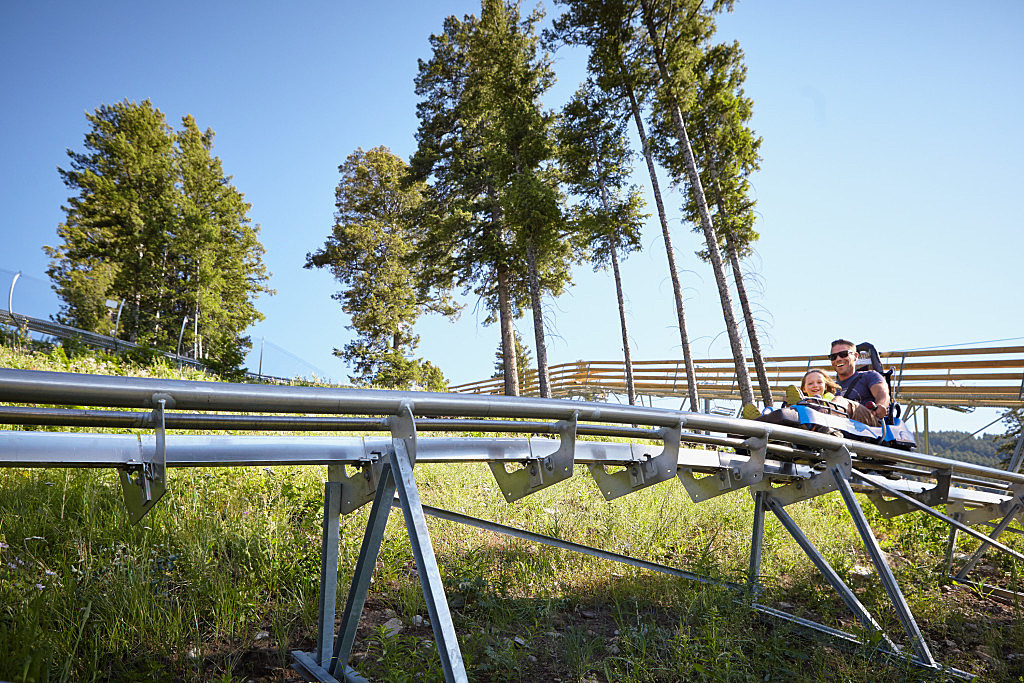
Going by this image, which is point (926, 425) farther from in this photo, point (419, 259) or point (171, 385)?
point (171, 385)

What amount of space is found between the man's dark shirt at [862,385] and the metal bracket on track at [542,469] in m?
3.99

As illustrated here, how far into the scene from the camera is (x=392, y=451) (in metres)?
2.26

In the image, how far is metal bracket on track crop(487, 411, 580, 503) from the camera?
292cm

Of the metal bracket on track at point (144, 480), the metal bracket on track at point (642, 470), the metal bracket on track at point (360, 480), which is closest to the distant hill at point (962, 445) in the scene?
the metal bracket on track at point (642, 470)

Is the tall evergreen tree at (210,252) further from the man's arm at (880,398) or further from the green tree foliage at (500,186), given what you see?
the man's arm at (880,398)

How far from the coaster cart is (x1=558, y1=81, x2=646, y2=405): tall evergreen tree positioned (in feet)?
37.0

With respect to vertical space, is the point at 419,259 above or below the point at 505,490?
above

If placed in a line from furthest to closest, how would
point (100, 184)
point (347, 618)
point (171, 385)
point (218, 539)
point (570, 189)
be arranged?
point (100, 184) < point (570, 189) < point (218, 539) < point (347, 618) < point (171, 385)

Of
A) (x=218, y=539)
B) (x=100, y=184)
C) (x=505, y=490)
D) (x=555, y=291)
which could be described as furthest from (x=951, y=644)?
(x=100, y=184)

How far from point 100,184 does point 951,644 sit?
105 feet

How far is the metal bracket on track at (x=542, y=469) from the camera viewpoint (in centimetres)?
292

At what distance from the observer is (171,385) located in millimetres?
1771

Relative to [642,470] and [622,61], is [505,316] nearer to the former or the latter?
[622,61]

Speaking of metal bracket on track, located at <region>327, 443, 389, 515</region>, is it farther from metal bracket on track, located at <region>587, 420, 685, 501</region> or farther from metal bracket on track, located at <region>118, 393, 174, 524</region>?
metal bracket on track, located at <region>587, 420, 685, 501</region>
